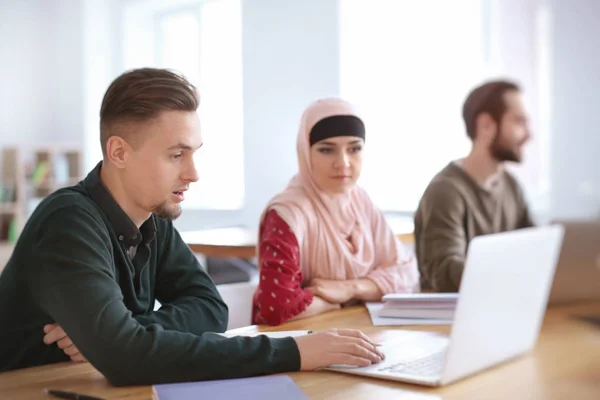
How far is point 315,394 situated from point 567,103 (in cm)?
169

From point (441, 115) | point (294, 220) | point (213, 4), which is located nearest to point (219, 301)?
point (294, 220)

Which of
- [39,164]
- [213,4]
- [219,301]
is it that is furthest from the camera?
[39,164]

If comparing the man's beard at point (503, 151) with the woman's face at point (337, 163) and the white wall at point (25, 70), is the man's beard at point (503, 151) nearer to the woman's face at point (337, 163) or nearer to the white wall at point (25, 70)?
the woman's face at point (337, 163)

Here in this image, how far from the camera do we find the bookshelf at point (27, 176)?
622 cm

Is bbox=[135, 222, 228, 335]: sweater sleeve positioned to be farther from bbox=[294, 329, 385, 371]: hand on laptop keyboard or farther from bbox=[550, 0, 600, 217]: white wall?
bbox=[550, 0, 600, 217]: white wall

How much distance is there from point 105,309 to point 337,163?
3.13 ft

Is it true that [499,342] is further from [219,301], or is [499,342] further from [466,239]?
[466,239]

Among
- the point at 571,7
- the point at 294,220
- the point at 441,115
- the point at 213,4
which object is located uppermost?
the point at 213,4

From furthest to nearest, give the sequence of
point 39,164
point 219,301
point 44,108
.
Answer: point 44,108, point 39,164, point 219,301

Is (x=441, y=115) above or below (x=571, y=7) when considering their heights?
below

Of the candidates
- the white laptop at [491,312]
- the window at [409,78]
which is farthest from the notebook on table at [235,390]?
the window at [409,78]

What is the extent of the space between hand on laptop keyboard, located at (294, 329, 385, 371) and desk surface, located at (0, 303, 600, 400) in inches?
0.7

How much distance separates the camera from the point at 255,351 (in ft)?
3.53

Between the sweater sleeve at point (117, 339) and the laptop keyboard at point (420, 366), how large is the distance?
0.50 ft
